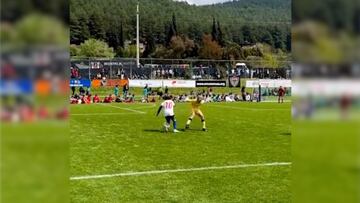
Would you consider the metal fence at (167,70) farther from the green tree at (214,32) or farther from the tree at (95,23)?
the green tree at (214,32)

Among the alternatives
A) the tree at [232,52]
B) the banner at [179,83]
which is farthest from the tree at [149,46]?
the banner at [179,83]

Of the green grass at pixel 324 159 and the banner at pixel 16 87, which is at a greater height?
the banner at pixel 16 87

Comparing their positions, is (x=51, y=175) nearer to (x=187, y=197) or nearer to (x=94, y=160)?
(x=187, y=197)

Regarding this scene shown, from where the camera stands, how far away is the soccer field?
9.50m

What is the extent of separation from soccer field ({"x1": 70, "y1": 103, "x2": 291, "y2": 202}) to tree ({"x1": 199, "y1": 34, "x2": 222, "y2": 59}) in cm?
7891

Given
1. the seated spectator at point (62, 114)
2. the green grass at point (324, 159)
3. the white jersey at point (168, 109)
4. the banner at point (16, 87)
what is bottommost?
the white jersey at point (168, 109)

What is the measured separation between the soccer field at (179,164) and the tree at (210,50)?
7891 cm

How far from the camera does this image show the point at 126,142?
1747 cm

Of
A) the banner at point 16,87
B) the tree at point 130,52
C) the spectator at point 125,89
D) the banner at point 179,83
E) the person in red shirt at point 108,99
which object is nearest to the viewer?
the banner at point 16,87

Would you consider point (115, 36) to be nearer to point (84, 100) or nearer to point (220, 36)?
point (220, 36)

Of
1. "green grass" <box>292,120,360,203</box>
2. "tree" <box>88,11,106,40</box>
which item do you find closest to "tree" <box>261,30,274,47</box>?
"tree" <box>88,11,106,40</box>

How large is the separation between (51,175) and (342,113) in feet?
1.91

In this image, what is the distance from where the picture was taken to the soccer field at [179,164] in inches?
374

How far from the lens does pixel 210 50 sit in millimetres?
102625
